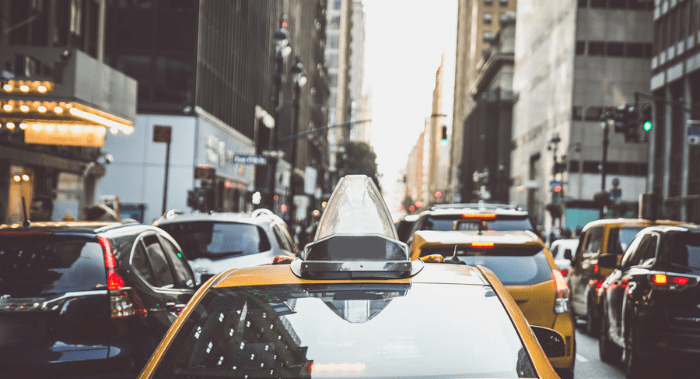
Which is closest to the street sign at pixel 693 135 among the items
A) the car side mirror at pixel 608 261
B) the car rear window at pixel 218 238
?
the car side mirror at pixel 608 261

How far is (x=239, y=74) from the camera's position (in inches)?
1874

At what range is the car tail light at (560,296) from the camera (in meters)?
7.89

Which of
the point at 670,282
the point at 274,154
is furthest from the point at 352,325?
the point at 274,154

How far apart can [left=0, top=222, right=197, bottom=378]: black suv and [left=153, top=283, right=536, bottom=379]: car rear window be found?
8.24 ft

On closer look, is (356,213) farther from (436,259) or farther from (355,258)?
(355,258)

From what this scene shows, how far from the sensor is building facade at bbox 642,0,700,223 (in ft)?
159

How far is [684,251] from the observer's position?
30.2ft

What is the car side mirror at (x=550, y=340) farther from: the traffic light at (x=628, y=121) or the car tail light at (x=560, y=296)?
the traffic light at (x=628, y=121)

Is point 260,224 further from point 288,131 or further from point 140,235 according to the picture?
point 288,131

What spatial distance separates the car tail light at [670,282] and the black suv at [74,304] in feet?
16.1

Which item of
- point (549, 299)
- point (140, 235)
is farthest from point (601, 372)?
point (140, 235)

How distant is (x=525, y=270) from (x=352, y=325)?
179 inches

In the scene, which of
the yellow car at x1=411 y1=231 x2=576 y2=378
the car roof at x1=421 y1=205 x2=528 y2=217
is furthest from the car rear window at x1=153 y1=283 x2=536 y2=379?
the car roof at x1=421 y1=205 x2=528 y2=217

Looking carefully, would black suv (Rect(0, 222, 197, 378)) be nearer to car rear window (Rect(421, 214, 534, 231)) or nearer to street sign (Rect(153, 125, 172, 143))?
car rear window (Rect(421, 214, 534, 231))
